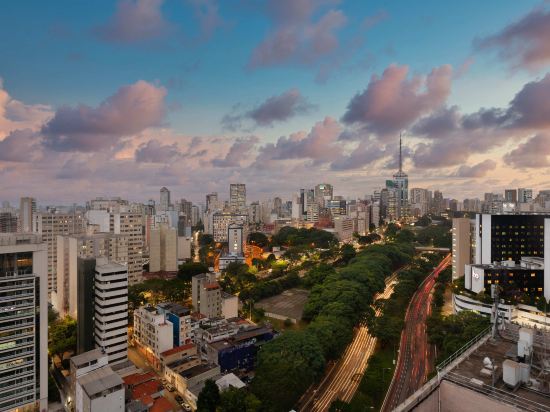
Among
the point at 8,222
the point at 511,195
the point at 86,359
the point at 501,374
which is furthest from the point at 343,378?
the point at 511,195

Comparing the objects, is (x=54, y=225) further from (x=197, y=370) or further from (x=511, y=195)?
(x=511, y=195)

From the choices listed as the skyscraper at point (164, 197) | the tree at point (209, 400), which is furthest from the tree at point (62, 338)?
the skyscraper at point (164, 197)

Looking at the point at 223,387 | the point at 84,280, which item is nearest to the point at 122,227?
the point at 84,280

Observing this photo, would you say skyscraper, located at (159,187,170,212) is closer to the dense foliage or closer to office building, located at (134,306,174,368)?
the dense foliage

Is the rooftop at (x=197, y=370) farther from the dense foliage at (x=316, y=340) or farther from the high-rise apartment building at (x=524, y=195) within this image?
the high-rise apartment building at (x=524, y=195)

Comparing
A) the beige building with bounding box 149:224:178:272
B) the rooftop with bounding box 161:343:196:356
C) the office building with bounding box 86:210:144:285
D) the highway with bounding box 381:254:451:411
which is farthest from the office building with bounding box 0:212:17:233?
the highway with bounding box 381:254:451:411
